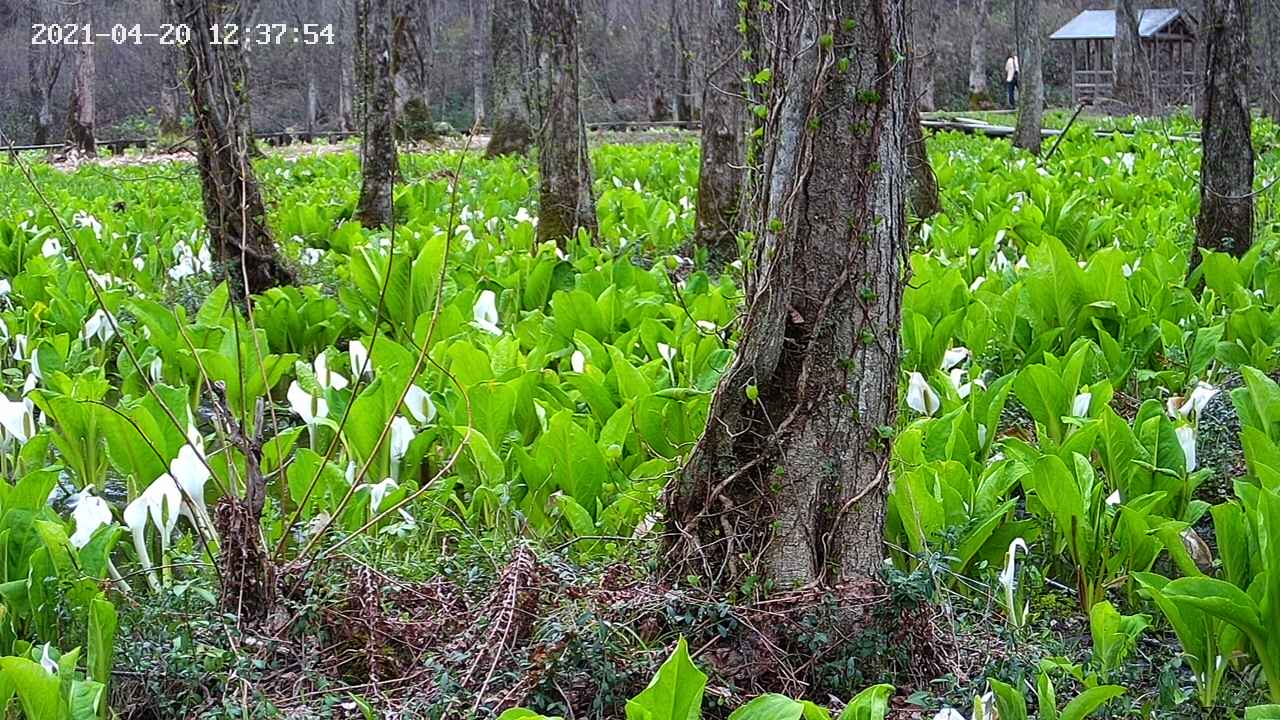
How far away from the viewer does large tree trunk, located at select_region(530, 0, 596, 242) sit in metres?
8.29

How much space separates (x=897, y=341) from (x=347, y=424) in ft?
5.80

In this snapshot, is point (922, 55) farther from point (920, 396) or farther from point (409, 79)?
point (409, 79)

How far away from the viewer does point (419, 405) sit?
4191 mm

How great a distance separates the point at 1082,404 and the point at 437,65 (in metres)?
39.5

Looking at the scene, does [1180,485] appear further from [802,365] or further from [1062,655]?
[802,365]

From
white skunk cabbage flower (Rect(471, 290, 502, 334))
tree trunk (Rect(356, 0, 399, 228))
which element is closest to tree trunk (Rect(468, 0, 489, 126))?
tree trunk (Rect(356, 0, 399, 228))

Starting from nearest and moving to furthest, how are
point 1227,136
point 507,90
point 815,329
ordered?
point 815,329 < point 1227,136 < point 507,90

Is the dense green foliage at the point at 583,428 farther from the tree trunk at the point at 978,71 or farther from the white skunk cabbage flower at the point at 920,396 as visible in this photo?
the tree trunk at the point at 978,71

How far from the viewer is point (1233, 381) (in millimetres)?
5254

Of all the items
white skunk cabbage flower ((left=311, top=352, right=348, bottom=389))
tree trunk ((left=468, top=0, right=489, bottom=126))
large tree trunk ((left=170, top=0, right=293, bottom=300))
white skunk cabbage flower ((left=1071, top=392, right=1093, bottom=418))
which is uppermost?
tree trunk ((left=468, top=0, right=489, bottom=126))

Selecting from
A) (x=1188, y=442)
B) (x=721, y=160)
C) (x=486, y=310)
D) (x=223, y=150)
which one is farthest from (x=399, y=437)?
Answer: (x=721, y=160)

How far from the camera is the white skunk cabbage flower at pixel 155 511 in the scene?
3.09m

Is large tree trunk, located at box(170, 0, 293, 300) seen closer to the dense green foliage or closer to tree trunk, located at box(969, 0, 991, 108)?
the dense green foliage

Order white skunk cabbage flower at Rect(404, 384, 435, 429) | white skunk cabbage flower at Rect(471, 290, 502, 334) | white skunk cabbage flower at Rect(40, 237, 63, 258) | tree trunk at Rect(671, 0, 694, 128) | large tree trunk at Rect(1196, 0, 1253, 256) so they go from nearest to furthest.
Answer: white skunk cabbage flower at Rect(404, 384, 435, 429), white skunk cabbage flower at Rect(471, 290, 502, 334), large tree trunk at Rect(1196, 0, 1253, 256), white skunk cabbage flower at Rect(40, 237, 63, 258), tree trunk at Rect(671, 0, 694, 128)
